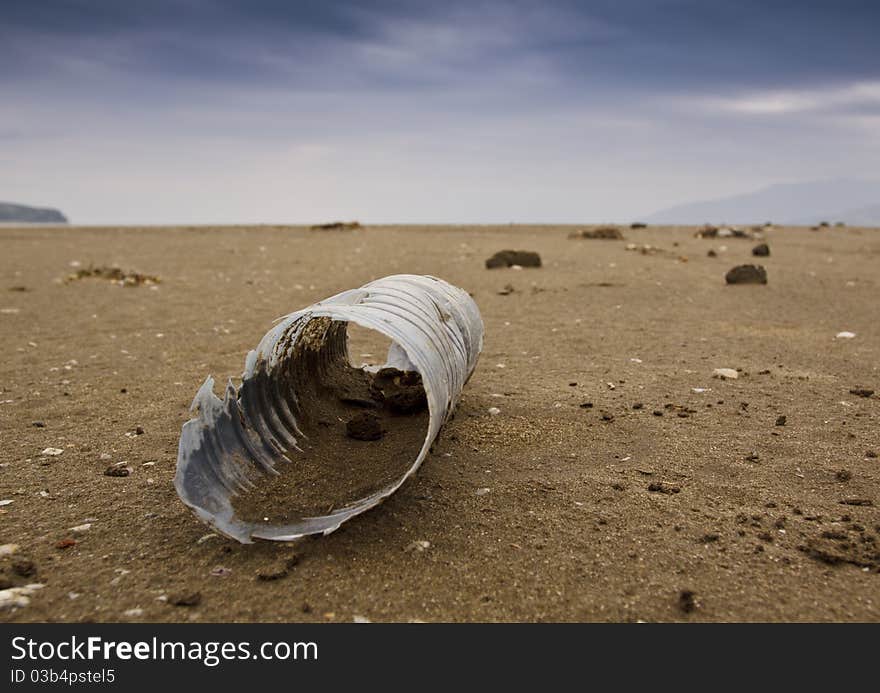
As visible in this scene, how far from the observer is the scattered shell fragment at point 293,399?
Answer: 299 centimetres

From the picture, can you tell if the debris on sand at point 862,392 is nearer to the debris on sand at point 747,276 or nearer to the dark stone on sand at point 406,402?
the dark stone on sand at point 406,402

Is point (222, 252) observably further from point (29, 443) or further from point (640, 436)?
point (640, 436)

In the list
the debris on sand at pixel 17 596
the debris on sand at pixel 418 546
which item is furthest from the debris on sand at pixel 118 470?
→ the debris on sand at pixel 418 546

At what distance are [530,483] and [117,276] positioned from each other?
984 cm

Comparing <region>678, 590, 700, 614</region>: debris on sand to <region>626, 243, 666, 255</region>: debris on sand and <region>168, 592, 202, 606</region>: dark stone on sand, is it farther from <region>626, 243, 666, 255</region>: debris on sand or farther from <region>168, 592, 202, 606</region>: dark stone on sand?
<region>626, 243, 666, 255</region>: debris on sand

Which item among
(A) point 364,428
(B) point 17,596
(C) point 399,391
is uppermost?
(C) point 399,391

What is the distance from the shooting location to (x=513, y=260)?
12273 mm

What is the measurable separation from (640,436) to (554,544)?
1.49m

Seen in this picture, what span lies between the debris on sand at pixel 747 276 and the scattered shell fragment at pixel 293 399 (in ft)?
24.0

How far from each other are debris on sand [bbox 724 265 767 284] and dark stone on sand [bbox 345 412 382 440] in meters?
8.01

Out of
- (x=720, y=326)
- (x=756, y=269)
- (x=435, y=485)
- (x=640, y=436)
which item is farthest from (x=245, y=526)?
(x=756, y=269)

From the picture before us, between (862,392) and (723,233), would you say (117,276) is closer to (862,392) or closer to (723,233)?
(862,392)

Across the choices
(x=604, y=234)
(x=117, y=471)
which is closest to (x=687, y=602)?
(x=117, y=471)

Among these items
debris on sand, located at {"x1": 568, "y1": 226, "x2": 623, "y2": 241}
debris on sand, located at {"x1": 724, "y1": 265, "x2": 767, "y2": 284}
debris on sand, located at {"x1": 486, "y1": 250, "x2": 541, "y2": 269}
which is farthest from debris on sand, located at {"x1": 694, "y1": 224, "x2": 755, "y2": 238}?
debris on sand, located at {"x1": 724, "y1": 265, "x2": 767, "y2": 284}
